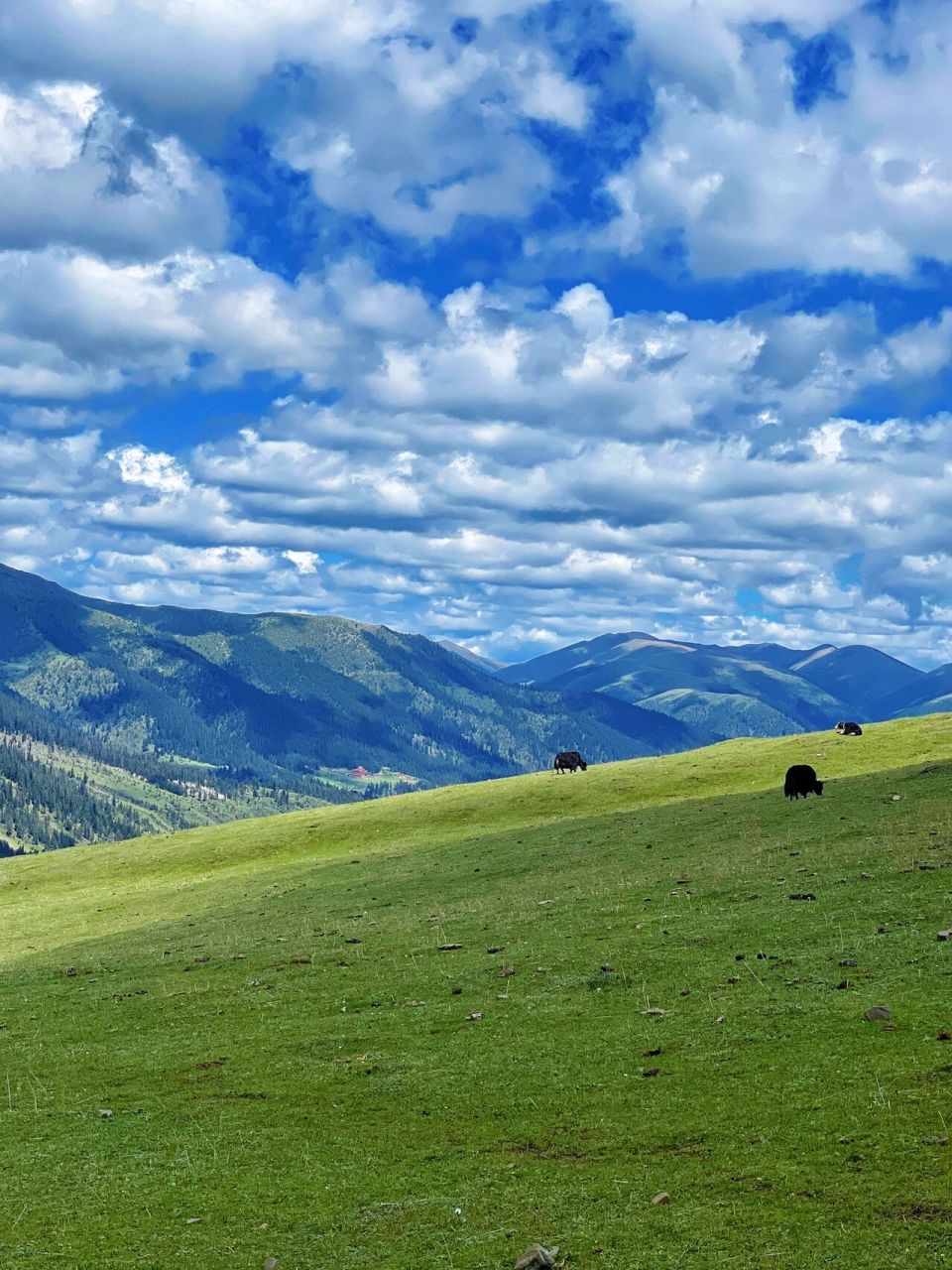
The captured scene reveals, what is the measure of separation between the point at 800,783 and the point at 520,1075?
152 ft

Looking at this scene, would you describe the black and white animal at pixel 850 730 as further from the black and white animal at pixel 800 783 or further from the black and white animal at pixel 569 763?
the black and white animal at pixel 800 783

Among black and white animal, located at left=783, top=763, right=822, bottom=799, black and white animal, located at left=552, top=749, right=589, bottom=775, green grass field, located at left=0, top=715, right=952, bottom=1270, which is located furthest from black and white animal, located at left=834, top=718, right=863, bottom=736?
green grass field, located at left=0, top=715, right=952, bottom=1270

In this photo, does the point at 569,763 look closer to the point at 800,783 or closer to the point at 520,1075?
the point at 800,783

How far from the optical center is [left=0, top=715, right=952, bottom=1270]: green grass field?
15.3 metres

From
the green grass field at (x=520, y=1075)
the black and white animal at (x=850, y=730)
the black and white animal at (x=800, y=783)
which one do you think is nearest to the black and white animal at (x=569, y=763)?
the black and white animal at (x=850, y=730)

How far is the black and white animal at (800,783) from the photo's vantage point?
63906mm

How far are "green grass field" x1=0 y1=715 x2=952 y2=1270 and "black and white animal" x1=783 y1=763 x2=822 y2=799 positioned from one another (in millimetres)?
12573

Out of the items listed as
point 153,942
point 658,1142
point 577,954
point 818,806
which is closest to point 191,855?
point 153,942

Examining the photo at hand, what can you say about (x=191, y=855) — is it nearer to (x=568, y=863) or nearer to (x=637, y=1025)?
→ (x=568, y=863)

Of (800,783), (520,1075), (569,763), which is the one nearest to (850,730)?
(569,763)

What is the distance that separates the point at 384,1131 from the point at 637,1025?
684 centimetres

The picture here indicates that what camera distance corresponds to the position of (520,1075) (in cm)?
2189

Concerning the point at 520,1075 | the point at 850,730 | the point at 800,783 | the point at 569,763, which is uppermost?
the point at 850,730

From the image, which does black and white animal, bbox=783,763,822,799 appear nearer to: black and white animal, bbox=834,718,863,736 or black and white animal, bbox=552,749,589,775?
black and white animal, bbox=834,718,863,736
